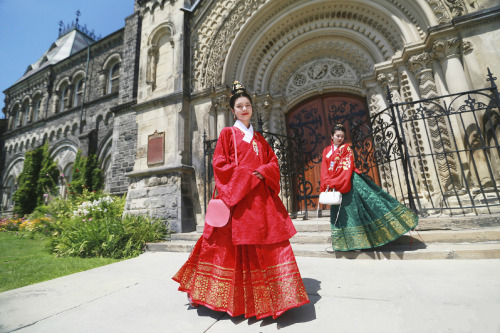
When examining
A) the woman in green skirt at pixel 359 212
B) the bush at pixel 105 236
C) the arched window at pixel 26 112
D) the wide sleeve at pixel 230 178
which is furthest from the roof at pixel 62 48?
the woman in green skirt at pixel 359 212

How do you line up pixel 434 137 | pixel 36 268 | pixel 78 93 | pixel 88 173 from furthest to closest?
pixel 78 93 < pixel 88 173 < pixel 434 137 < pixel 36 268

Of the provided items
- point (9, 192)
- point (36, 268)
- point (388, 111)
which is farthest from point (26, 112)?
point (388, 111)

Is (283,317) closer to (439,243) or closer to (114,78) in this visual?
(439,243)

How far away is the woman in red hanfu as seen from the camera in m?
1.60

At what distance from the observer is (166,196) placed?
19.2 feet

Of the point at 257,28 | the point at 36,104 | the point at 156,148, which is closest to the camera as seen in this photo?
the point at 156,148

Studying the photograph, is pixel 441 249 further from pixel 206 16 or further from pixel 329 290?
pixel 206 16

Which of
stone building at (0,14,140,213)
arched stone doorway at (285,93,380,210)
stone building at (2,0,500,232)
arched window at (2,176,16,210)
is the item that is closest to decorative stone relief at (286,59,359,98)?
stone building at (2,0,500,232)

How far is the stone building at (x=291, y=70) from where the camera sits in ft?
15.1

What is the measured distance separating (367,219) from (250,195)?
213 centimetres

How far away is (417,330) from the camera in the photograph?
1.29 m

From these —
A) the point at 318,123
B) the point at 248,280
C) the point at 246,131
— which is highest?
the point at 318,123

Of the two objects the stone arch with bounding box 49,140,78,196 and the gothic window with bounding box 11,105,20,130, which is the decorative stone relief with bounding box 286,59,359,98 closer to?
the stone arch with bounding box 49,140,78,196

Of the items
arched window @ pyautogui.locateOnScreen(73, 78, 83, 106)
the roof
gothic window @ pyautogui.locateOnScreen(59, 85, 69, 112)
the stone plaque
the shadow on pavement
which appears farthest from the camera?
the roof
